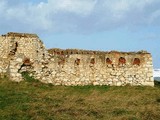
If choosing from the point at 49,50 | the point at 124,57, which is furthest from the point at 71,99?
the point at 124,57

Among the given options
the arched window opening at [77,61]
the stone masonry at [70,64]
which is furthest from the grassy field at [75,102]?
the arched window opening at [77,61]

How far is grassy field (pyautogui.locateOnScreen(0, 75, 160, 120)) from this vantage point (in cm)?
1074

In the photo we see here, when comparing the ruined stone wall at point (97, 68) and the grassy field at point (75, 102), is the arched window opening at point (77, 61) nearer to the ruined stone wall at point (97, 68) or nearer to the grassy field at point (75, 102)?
the ruined stone wall at point (97, 68)

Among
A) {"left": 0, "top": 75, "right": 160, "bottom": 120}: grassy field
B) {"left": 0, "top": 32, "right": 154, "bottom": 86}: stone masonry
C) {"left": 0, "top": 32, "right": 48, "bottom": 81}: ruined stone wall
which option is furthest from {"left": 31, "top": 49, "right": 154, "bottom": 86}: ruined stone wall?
{"left": 0, "top": 32, "right": 48, "bottom": 81}: ruined stone wall

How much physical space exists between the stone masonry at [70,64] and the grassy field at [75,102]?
68cm

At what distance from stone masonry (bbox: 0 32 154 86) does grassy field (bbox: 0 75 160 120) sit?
Result: 675mm

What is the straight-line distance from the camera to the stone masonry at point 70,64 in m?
16.3

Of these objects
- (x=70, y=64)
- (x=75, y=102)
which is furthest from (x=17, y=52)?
(x=75, y=102)

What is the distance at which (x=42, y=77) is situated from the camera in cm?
1680

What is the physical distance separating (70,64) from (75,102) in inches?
185

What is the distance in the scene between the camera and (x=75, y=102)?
13.0m

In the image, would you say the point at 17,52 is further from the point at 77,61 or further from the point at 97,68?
the point at 97,68

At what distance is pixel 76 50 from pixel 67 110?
22.3 ft

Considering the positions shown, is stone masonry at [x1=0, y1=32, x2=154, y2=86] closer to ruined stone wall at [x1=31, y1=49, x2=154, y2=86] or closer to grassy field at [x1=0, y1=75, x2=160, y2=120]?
ruined stone wall at [x1=31, y1=49, x2=154, y2=86]
